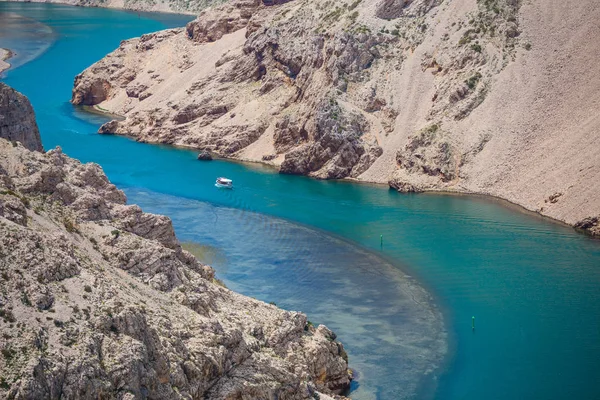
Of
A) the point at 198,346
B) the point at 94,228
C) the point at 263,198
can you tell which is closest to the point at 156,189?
the point at 263,198

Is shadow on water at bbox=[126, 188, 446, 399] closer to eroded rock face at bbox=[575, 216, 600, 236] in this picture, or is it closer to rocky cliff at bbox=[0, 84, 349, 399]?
rocky cliff at bbox=[0, 84, 349, 399]

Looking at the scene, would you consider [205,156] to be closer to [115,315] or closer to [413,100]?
[413,100]

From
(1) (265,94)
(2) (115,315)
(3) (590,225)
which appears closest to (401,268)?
(3) (590,225)

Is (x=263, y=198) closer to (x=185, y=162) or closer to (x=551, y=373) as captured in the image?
(x=185, y=162)

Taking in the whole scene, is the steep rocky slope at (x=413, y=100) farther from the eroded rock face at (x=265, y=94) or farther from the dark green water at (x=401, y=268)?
the dark green water at (x=401, y=268)

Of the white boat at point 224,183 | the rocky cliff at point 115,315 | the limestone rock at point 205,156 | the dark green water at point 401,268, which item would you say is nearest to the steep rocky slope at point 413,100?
the limestone rock at point 205,156
